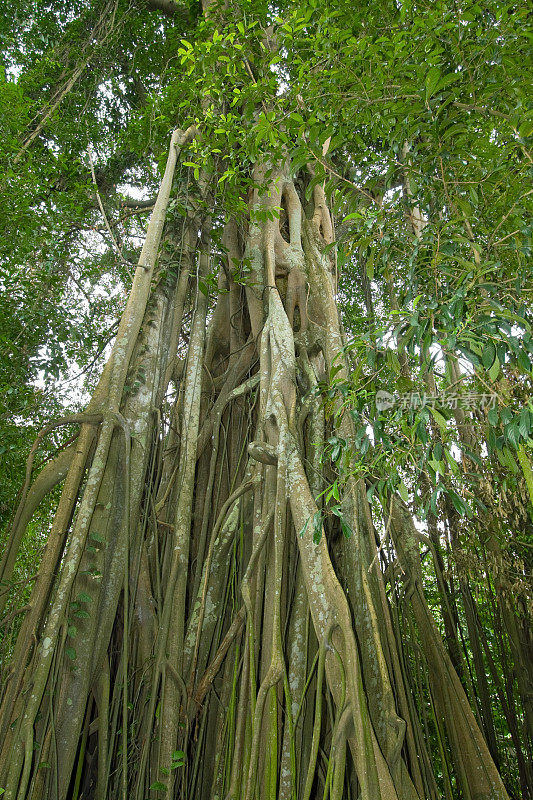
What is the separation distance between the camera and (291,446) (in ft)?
8.29

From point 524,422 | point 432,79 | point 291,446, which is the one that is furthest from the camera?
point 291,446

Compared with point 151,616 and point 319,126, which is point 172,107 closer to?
point 319,126

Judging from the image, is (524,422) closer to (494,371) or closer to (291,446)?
(494,371)

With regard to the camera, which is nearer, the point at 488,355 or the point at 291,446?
the point at 488,355

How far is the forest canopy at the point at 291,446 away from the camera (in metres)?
1.73

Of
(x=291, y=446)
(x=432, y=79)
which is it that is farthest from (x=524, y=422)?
(x=291, y=446)

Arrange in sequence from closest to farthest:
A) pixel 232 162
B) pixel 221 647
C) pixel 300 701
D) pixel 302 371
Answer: pixel 300 701, pixel 221 647, pixel 232 162, pixel 302 371

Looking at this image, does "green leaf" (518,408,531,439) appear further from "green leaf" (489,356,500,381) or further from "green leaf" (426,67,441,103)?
"green leaf" (426,67,441,103)

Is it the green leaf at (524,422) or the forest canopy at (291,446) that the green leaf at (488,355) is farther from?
the green leaf at (524,422)

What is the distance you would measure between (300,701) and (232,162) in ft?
8.34

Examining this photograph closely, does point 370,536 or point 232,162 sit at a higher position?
point 232,162

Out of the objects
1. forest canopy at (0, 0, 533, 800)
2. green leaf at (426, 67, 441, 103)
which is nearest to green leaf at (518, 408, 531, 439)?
forest canopy at (0, 0, 533, 800)

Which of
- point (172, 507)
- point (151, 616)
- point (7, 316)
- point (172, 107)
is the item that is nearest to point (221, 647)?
point (151, 616)

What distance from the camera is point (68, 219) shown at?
409cm
